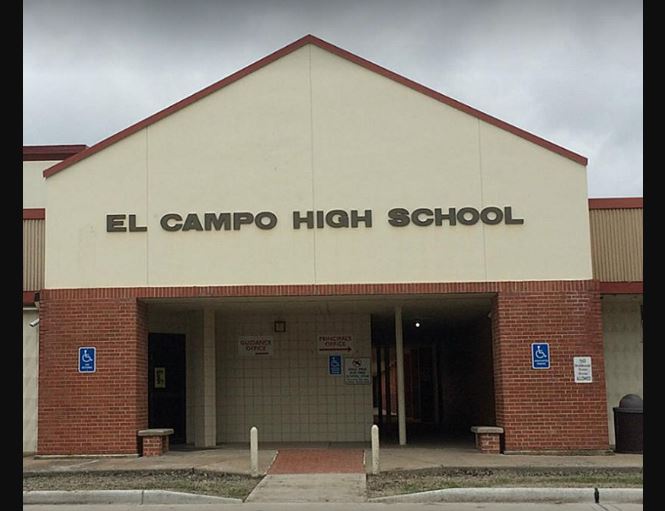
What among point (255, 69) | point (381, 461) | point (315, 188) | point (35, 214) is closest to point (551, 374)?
point (381, 461)

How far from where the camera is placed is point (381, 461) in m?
15.3

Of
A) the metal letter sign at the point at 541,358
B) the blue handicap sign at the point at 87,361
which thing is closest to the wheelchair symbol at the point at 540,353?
the metal letter sign at the point at 541,358

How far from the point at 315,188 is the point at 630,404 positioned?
7.21m

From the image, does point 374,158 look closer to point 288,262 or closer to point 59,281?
point 288,262

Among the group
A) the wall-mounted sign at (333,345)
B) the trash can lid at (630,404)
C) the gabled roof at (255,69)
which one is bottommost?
the trash can lid at (630,404)

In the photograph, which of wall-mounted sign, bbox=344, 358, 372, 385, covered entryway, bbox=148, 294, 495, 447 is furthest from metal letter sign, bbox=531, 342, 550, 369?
wall-mounted sign, bbox=344, 358, 372, 385

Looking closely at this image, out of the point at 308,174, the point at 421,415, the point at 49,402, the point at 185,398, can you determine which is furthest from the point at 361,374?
the point at 421,415

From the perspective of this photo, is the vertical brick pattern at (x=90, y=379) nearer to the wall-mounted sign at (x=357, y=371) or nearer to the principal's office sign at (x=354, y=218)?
the principal's office sign at (x=354, y=218)

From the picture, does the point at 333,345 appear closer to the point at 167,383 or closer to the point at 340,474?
the point at 167,383

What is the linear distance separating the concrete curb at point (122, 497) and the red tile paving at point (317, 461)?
7.99ft

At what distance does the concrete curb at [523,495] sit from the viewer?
1178 cm

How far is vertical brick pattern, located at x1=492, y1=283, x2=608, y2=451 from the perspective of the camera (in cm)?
1589

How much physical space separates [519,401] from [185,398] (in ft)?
26.1

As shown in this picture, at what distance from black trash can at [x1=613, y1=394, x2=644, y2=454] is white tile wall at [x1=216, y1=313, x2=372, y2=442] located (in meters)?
5.62
